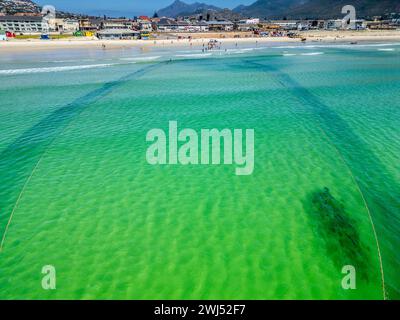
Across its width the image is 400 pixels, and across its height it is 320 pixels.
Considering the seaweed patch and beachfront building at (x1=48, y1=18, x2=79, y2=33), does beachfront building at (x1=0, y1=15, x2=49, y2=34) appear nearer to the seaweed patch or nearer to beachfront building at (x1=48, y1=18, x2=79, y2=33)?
beachfront building at (x1=48, y1=18, x2=79, y2=33)

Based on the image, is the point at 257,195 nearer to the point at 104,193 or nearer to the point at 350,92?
the point at 104,193

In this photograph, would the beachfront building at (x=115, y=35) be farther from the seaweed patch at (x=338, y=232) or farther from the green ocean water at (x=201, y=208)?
the seaweed patch at (x=338, y=232)

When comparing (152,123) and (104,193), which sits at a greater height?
(152,123)

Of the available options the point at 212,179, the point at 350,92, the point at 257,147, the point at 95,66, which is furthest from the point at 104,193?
the point at 95,66

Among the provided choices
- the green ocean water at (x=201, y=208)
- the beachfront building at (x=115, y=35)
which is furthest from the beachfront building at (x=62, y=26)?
the green ocean water at (x=201, y=208)

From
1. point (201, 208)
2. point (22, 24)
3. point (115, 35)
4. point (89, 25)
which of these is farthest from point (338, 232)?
point (89, 25)

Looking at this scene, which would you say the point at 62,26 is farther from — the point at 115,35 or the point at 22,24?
the point at 115,35
